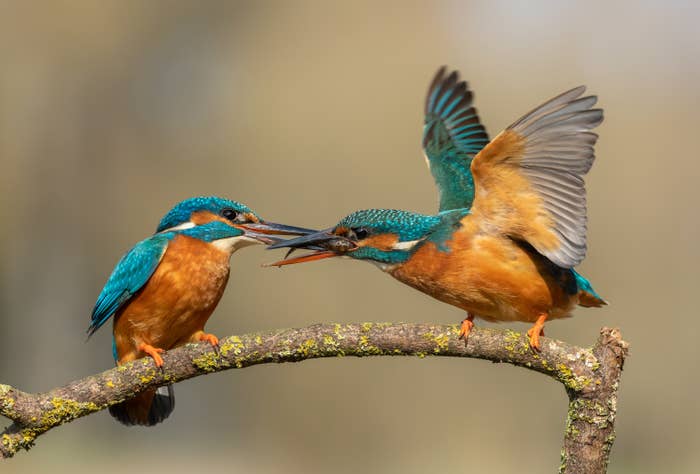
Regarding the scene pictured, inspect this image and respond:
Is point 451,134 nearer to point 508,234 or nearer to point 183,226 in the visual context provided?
point 508,234

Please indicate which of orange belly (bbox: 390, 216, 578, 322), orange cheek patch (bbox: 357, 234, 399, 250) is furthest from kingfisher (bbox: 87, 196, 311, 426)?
orange belly (bbox: 390, 216, 578, 322)

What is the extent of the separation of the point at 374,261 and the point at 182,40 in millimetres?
10132

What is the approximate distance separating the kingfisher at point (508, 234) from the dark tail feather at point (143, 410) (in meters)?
0.79

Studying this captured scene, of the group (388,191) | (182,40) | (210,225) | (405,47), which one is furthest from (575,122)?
(182,40)

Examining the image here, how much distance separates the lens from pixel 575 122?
2.59m

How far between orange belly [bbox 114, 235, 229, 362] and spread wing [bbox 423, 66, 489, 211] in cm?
117

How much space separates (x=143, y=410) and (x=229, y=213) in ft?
2.63

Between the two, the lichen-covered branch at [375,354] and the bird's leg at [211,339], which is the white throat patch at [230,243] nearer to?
the bird's leg at [211,339]

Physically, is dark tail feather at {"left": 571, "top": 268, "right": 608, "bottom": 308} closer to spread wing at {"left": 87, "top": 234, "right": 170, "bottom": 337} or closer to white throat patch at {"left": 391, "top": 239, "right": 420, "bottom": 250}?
white throat patch at {"left": 391, "top": 239, "right": 420, "bottom": 250}

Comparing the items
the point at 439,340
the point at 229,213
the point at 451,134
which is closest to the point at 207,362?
the point at 439,340

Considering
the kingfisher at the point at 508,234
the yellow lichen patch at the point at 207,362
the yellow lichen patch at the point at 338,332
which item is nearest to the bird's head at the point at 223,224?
the kingfisher at the point at 508,234

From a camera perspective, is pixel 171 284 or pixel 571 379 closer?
pixel 571 379

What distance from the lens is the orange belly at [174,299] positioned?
292 centimetres

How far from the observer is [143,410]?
306 centimetres
